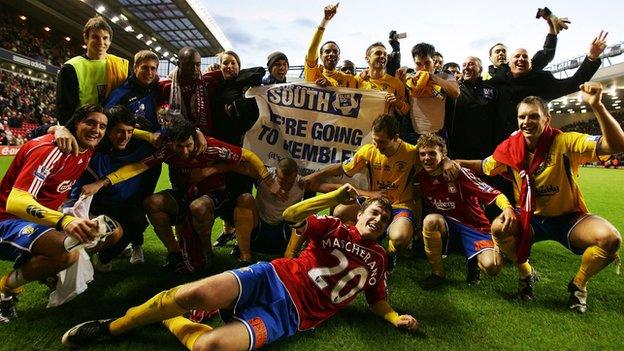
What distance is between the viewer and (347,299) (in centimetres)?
258

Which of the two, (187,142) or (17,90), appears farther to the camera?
(17,90)

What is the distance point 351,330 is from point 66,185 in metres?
2.37

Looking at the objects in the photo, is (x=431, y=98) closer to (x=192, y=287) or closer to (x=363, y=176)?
(x=363, y=176)

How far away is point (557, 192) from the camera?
10.6 feet

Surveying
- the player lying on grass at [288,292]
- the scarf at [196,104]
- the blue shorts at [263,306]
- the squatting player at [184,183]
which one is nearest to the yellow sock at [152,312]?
the player lying on grass at [288,292]

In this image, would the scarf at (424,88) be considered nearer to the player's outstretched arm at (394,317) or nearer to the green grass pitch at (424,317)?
the green grass pitch at (424,317)

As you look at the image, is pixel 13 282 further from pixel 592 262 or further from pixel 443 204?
pixel 592 262

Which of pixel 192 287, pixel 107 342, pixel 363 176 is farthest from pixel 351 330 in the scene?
pixel 363 176

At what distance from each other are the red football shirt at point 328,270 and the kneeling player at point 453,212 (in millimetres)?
1005

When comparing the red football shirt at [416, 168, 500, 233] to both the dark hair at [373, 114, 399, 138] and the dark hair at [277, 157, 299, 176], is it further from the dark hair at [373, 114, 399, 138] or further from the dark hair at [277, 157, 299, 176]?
the dark hair at [277, 157, 299, 176]

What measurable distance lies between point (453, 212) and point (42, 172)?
3327 mm

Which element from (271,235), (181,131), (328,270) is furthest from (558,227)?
(181,131)

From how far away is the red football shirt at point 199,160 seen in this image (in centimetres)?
Answer: 373

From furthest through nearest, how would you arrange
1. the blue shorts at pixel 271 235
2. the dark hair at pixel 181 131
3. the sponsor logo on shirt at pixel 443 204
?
1. the blue shorts at pixel 271 235
2. the sponsor logo on shirt at pixel 443 204
3. the dark hair at pixel 181 131
